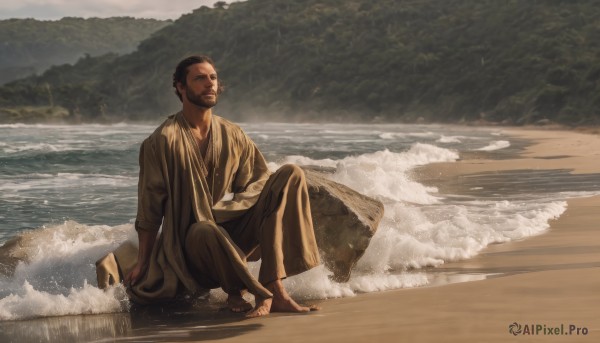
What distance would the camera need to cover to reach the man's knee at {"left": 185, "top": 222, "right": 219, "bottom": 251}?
5172 mm

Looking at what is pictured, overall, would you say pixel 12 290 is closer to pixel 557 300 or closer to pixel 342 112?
pixel 557 300

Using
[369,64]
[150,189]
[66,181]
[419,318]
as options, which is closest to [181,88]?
[150,189]

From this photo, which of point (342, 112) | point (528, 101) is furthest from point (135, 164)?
point (342, 112)

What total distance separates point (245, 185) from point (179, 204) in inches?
18.3

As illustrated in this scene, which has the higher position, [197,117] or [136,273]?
[197,117]

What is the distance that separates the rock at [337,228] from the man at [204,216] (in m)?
0.88

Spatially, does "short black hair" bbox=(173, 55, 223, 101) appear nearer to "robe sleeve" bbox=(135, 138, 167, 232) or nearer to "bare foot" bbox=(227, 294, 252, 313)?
"robe sleeve" bbox=(135, 138, 167, 232)

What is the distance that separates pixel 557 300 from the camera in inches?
211

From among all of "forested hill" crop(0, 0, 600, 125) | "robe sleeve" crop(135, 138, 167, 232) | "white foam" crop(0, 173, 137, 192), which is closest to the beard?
"robe sleeve" crop(135, 138, 167, 232)

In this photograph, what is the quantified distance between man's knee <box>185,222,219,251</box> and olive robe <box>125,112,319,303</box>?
1.9 inches

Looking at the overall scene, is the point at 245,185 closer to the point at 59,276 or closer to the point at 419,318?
the point at 419,318

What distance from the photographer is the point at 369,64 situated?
96.2 metres

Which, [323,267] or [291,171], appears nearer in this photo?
[291,171]

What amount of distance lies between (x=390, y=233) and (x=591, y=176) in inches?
375
